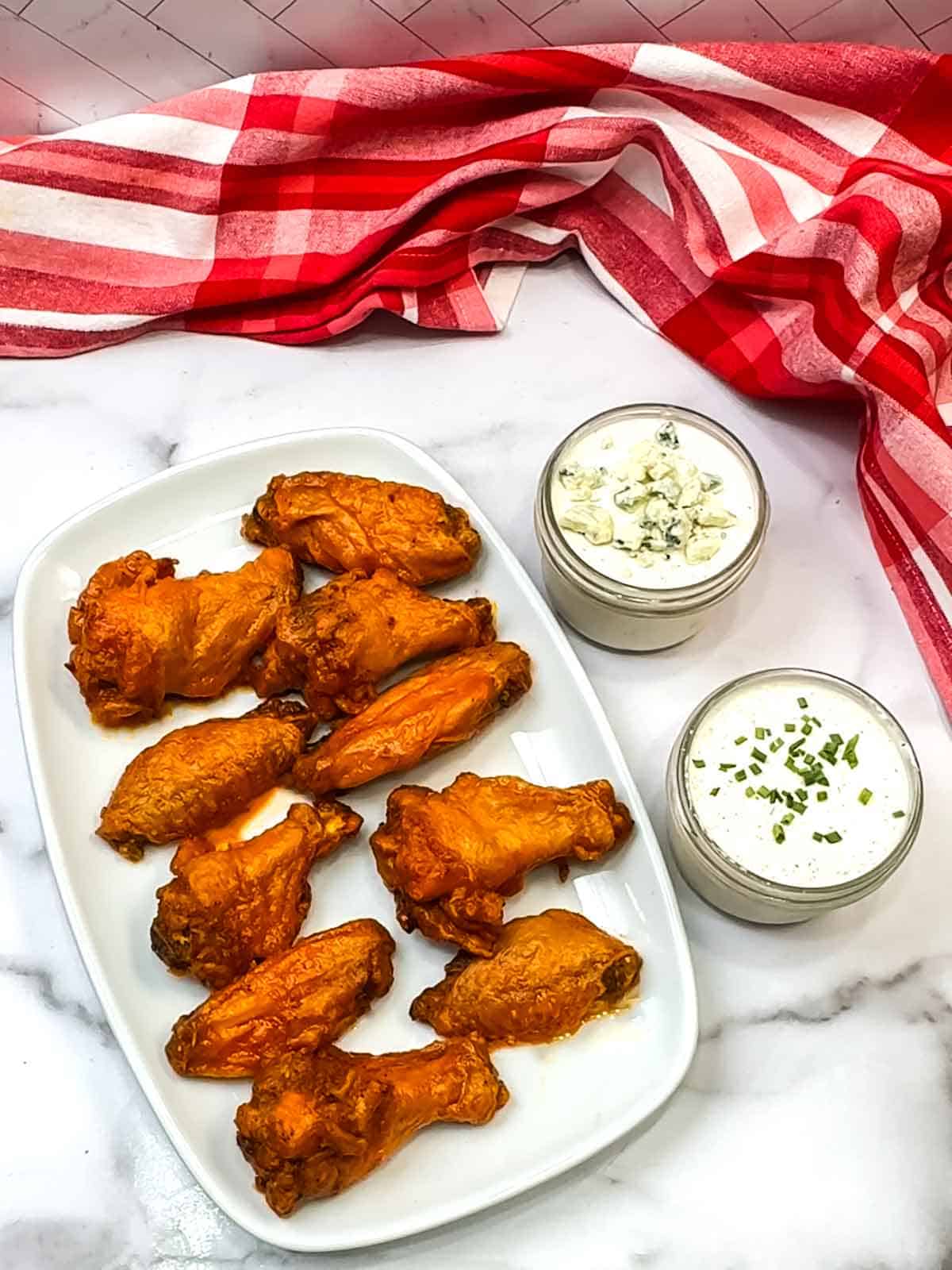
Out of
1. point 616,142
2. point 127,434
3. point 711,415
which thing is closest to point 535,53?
point 616,142

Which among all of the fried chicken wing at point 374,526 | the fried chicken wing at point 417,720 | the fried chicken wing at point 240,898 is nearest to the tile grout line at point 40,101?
the fried chicken wing at point 374,526

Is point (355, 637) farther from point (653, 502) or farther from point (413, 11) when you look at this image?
point (413, 11)

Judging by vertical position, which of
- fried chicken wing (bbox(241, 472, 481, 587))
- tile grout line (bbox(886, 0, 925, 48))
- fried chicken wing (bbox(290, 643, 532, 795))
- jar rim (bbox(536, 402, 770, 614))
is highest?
tile grout line (bbox(886, 0, 925, 48))

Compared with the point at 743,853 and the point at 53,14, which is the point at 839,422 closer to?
the point at 743,853

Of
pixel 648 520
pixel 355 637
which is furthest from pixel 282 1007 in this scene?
pixel 648 520

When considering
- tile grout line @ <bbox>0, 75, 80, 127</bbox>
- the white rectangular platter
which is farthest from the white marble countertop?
tile grout line @ <bbox>0, 75, 80, 127</bbox>

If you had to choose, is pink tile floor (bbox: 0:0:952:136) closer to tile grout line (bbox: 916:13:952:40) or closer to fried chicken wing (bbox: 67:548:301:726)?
tile grout line (bbox: 916:13:952:40)

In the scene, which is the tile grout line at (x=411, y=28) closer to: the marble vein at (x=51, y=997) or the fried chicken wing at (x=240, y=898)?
the fried chicken wing at (x=240, y=898)
